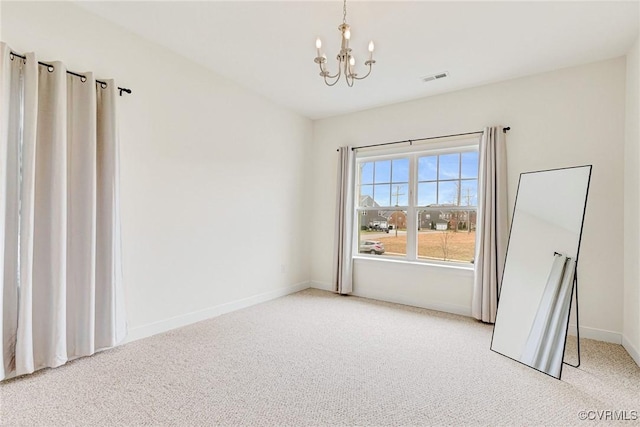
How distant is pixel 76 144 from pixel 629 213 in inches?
184

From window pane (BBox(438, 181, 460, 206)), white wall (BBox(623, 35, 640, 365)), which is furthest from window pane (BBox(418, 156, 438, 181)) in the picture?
white wall (BBox(623, 35, 640, 365))

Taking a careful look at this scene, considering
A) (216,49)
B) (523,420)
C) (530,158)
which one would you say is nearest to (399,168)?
(530,158)

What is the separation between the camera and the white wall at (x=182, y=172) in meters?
2.54

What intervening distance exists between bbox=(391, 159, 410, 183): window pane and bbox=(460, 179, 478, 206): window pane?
2.42 ft

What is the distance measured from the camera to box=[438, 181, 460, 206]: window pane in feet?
13.1

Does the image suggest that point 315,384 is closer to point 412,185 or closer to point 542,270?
point 542,270

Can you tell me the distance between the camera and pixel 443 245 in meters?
4.08

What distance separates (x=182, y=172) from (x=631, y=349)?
4.38 m

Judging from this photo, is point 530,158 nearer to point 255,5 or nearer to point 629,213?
point 629,213

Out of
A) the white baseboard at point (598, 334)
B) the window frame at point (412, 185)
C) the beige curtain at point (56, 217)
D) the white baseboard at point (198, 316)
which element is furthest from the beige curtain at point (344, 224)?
the beige curtain at point (56, 217)

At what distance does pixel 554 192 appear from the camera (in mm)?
2742

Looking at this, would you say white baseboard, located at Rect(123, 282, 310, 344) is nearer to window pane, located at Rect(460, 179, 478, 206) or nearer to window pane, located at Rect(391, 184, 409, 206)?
window pane, located at Rect(391, 184, 409, 206)

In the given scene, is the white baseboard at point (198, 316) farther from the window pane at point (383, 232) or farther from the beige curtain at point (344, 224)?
the window pane at point (383, 232)

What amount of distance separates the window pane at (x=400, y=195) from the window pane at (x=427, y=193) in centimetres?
18
